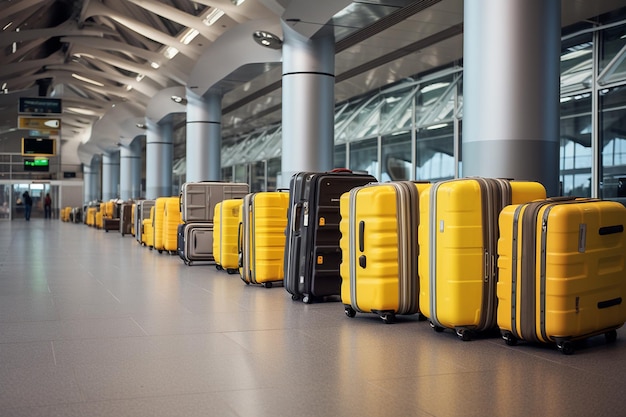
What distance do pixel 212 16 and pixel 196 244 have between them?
26.9 feet

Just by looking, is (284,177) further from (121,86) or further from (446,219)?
(121,86)

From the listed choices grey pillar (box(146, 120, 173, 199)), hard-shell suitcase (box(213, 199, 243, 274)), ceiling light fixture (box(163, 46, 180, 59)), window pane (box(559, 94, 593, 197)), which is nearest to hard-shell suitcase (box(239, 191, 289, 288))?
hard-shell suitcase (box(213, 199, 243, 274))

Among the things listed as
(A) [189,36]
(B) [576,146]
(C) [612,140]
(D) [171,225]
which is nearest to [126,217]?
(A) [189,36]

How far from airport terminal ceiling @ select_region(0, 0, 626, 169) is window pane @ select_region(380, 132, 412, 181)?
1863 millimetres

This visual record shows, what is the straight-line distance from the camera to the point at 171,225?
656 inches

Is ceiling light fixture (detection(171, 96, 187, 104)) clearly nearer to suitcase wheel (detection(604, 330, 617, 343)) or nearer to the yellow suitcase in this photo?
the yellow suitcase

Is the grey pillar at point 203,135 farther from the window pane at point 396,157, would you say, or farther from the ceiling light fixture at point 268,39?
the ceiling light fixture at point 268,39

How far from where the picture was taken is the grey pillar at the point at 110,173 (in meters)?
47.9

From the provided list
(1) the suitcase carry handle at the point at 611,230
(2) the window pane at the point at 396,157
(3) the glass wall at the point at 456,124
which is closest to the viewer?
(1) the suitcase carry handle at the point at 611,230

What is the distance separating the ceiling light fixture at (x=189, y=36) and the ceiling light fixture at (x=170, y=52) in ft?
4.18

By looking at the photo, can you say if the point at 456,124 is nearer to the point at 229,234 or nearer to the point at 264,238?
the point at 229,234

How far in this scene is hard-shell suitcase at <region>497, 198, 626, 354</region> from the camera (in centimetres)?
539

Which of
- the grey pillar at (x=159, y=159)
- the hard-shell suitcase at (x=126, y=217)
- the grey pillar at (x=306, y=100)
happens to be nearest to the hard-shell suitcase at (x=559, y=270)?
the grey pillar at (x=306, y=100)

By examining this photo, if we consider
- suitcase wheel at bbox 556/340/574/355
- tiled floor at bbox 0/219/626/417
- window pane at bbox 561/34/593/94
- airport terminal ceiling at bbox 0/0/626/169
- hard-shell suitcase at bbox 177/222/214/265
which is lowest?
tiled floor at bbox 0/219/626/417
